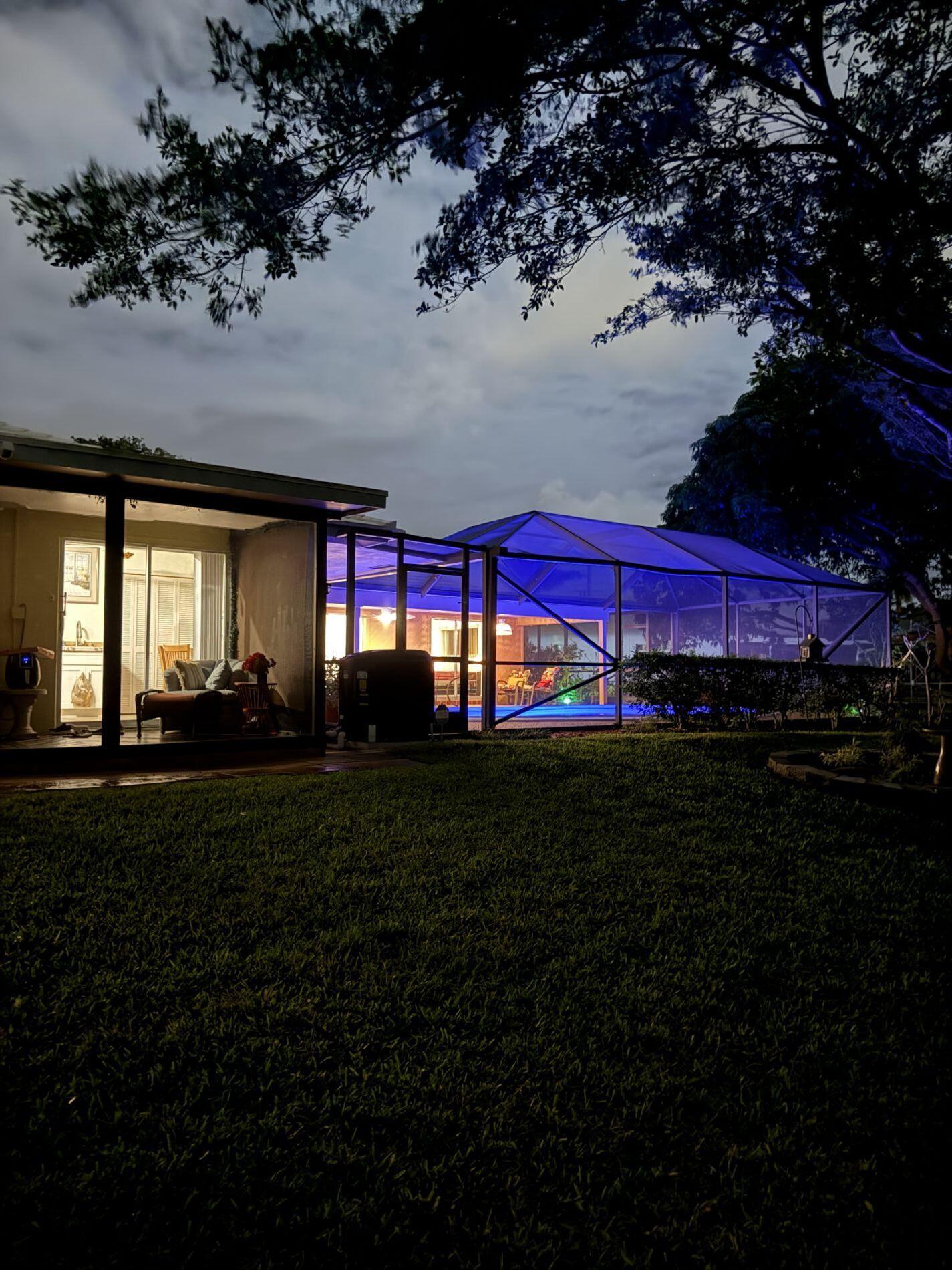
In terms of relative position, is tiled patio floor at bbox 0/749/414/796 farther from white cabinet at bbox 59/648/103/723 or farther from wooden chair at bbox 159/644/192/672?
white cabinet at bbox 59/648/103/723

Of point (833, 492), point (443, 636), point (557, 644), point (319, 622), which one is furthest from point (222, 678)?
point (833, 492)

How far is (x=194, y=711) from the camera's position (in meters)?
9.77

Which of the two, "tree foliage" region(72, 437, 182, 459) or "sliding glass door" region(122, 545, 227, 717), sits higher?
"tree foliage" region(72, 437, 182, 459)

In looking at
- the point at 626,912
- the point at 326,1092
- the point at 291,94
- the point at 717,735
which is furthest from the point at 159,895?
the point at 717,735

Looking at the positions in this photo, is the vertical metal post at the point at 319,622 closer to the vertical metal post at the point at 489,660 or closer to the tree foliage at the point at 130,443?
the vertical metal post at the point at 489,660

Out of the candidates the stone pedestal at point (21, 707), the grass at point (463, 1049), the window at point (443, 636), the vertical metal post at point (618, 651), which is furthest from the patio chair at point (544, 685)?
the grass at point (463, 1049)

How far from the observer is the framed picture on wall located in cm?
1214

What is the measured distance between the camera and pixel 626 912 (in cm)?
418

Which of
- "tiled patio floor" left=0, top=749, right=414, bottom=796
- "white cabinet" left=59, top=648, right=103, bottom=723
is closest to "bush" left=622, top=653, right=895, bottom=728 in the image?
"tiled patio floor" left=0, top=749, right=414, bottom=796

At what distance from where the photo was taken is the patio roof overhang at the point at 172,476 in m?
7.20

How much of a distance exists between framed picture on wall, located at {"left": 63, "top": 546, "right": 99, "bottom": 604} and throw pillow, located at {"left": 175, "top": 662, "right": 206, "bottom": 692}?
2.39 m

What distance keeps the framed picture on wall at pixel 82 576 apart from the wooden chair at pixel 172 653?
126cm

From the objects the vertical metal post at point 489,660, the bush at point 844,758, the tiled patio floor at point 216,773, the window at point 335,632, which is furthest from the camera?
the window at point 335,632

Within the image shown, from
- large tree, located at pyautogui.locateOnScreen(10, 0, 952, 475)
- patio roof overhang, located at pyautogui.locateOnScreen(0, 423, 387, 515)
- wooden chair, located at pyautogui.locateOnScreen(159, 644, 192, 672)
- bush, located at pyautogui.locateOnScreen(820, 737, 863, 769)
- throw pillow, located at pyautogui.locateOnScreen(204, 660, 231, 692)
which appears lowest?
bush, located at pyautogui.locateOnScreen(820, 737, 863, 769)
